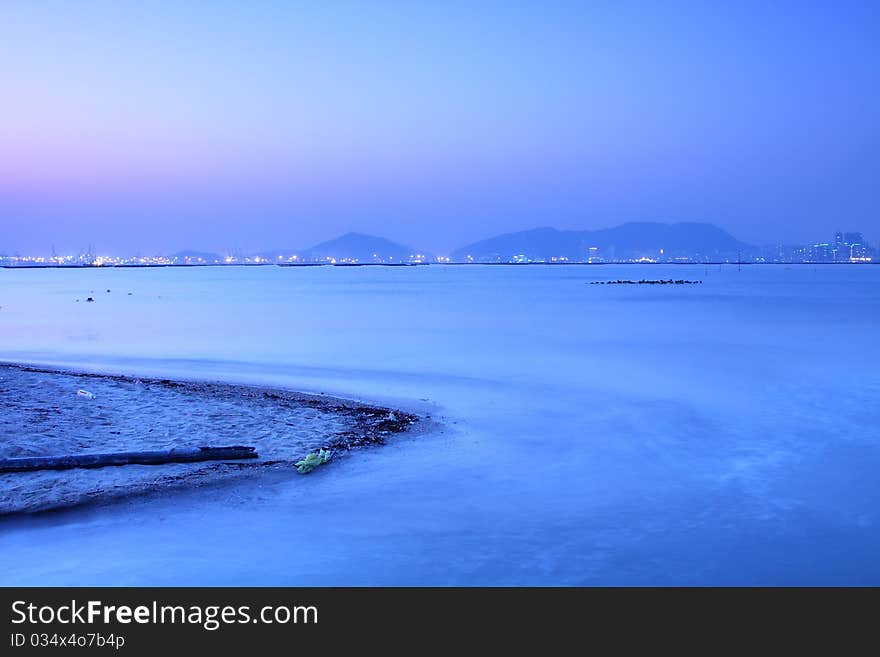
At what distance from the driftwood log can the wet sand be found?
0.13m

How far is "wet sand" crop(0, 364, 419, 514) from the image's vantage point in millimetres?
10477

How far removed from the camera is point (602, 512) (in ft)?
33.8

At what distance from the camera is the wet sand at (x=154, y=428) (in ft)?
34.4

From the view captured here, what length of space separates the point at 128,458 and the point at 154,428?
8.20ft

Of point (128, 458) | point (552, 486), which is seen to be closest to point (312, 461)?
point (128, 458)

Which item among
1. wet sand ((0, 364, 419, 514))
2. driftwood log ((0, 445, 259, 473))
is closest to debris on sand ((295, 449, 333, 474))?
wet sand ((0, 364, 419, 514))

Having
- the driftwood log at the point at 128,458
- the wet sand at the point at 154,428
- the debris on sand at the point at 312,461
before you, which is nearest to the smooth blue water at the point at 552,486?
the debris on sand at the point at 312,461

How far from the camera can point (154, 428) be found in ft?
45.0

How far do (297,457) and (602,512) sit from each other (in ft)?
17.2

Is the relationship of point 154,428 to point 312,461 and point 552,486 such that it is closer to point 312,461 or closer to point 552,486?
point 312,461

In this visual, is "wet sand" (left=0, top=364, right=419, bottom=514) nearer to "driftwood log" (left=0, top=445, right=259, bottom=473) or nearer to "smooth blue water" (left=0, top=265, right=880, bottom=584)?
"driftwood log" (left=0, top=445, right=259, bottom=473)

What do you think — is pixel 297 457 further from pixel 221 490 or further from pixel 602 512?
pixel 602 512

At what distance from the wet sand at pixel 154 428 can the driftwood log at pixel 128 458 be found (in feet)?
0.43


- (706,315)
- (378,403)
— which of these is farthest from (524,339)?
(706,315)
